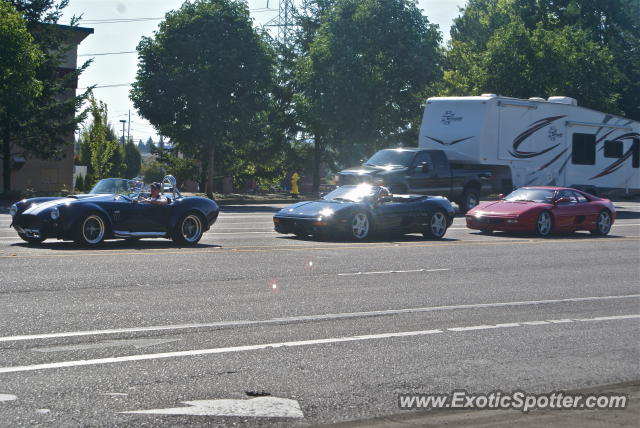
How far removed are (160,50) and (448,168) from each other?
19.9 metres

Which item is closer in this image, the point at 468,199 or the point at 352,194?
the point at 352,194

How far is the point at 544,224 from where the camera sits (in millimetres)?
21500

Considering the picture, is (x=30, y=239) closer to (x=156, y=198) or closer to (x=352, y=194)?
(x=156, y=198)

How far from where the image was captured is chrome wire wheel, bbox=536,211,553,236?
21375mm

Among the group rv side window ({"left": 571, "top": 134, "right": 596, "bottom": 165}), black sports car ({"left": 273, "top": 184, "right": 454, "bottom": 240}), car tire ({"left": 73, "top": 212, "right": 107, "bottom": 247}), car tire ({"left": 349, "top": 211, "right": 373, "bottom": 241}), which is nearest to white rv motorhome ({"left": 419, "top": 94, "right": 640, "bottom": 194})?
rv side window ({"left": 571, "top": 134, "right": 596, "bottom": 165})

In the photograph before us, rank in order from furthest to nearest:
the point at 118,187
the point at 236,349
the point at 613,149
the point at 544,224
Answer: the point at 613,149
the point at 544,224
the point at 118,187
the point at 236,349

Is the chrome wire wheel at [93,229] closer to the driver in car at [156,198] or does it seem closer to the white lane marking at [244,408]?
the driver in car at [156,198]

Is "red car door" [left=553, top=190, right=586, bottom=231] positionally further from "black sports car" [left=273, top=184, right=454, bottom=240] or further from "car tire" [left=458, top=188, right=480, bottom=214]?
"car tire" [left=458, top=188, right=480, bottom=214]

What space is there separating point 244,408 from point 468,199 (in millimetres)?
24584

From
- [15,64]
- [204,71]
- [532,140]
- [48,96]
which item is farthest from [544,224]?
[48,96]

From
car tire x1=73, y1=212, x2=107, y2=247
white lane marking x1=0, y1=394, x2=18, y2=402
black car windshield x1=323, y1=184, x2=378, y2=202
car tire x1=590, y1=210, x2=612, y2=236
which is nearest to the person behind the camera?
white lane marking x1=0, y1=394, x2=18, y2=402

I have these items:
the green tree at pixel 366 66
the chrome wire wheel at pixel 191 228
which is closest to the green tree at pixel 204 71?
the green tree at pixel 366 66

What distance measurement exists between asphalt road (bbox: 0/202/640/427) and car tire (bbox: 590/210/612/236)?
7.20 m

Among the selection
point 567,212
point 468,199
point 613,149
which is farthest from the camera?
point 613,149
